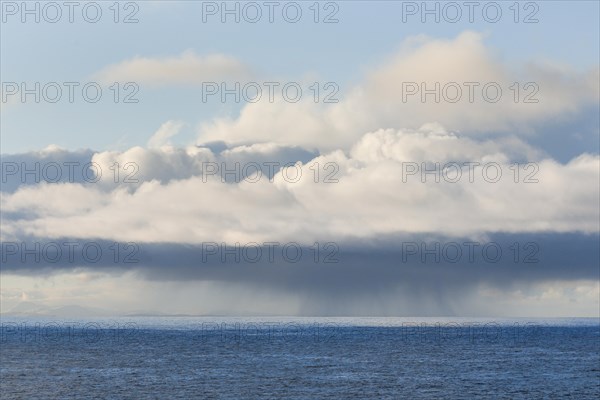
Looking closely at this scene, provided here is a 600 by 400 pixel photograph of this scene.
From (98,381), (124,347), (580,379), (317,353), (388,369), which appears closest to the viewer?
(98,381)

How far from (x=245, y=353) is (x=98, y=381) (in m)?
55.9

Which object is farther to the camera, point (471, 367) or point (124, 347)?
point (124, 347)

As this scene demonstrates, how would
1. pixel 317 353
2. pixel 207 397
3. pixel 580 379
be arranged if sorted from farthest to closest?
pixel 317 353 < pixel 580 379 < pixel 207 397

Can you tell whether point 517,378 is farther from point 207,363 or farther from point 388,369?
point 207,363

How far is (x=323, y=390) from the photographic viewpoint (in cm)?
9381

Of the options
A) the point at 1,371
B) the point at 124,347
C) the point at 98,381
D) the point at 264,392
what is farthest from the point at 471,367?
the point at 124,347

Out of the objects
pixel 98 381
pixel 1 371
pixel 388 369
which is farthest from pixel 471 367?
pixel 1 371

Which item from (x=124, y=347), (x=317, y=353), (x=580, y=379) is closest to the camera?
(x=580, y=379)

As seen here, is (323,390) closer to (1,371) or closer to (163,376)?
(163,376)

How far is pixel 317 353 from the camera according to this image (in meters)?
157

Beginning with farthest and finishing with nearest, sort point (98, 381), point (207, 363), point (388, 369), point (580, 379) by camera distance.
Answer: point (207, 363) → point (388, 369) → point (580, 379) → point (98, 381)

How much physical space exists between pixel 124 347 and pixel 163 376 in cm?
7753

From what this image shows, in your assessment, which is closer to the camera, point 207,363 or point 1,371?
point 1,371

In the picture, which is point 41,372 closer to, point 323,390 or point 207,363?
point 207,363
